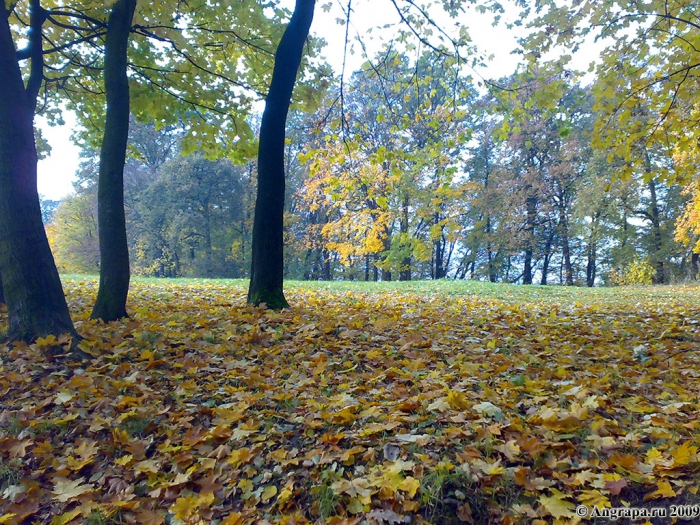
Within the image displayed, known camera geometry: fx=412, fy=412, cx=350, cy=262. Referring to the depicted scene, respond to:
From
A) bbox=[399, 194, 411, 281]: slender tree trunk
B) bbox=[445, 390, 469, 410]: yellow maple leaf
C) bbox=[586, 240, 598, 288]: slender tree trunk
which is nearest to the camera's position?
bbox=[445, 390, 469, 410]: yellow maple leaf

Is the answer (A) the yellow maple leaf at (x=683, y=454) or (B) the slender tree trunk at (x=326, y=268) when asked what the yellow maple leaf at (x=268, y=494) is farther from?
(B) the slender tree trunk at (x=326, y=268)

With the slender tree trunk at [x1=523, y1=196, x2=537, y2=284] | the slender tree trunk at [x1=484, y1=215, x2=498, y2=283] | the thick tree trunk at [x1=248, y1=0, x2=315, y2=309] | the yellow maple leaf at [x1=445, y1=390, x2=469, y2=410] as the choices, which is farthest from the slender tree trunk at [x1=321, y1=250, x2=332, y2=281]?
the yellow maple leaf at [x1=445, y1=390, x2=469, y2=410]

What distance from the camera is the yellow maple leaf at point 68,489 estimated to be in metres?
2.24

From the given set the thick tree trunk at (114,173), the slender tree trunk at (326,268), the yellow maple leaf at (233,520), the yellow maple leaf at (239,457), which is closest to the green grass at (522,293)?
the thick tree trunk at (114,173)

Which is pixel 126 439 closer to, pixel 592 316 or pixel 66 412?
pixel 66 412

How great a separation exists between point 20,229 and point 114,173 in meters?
1.55

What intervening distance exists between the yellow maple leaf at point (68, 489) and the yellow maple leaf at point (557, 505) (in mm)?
2357

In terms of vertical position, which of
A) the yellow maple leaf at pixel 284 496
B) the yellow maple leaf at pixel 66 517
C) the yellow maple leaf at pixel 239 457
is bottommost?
the yellow maple leaf at pixel 66 517

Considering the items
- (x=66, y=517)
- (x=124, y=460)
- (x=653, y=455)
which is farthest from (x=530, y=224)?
(x=66, y=517)

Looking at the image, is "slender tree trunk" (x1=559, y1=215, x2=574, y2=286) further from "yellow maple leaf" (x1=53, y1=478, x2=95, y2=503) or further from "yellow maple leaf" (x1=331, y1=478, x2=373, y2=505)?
"yellow maple leaf" (x1=53, y1=478, x2=95, y2=503)

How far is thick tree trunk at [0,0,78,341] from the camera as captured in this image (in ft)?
12.9

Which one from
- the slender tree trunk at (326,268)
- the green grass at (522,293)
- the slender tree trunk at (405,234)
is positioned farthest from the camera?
the slender tree trunk at (326,268)

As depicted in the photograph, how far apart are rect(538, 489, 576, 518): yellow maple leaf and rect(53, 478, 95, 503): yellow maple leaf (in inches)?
92.8

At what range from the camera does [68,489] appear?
2305mm
